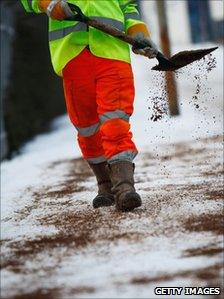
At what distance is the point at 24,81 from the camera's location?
28.0ft

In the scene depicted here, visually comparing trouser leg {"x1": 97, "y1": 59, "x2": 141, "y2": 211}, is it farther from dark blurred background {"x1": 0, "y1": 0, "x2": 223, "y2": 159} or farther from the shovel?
dark blurred background {"x1": 0, "y1": 0, "x2": 223, "y2": 159}

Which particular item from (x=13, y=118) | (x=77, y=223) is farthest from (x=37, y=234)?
(x=13, y=118)

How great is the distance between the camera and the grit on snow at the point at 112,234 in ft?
6.85

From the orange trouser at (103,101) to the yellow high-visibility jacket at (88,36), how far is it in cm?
4

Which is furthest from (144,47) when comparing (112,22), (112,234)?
(112,234)

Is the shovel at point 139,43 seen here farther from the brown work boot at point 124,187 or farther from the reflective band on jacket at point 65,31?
the brown work boot at point 124,187

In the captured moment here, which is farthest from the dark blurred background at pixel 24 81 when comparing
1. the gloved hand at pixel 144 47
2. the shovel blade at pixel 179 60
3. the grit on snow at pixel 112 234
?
the gloved hand at pixel 144 47

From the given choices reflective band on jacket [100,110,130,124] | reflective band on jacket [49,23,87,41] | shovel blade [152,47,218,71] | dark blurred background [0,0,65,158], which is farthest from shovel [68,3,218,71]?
dark blurred background [0,0,65,158]

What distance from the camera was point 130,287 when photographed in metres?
2.02

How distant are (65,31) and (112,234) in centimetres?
132

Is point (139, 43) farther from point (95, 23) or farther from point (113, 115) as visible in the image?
point (113, 115)

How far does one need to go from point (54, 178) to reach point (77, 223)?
214cm

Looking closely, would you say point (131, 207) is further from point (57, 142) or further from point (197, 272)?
point (57, 142)

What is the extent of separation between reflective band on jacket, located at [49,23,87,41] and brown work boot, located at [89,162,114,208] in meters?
0.79
